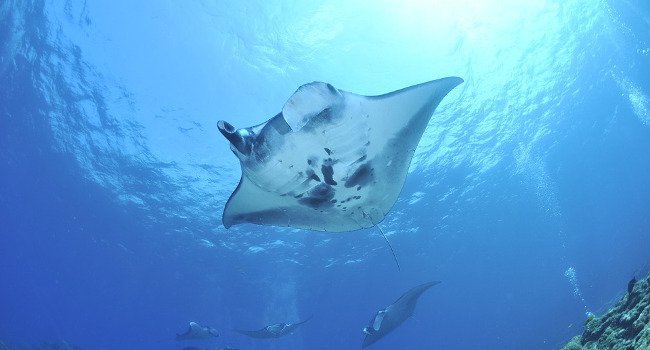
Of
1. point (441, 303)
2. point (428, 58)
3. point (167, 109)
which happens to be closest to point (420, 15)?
point (428, 58)

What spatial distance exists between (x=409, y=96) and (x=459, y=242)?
34.2m

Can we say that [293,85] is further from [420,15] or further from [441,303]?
[441,303]

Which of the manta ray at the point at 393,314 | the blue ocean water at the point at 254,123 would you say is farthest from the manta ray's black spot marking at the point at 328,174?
the blue ocean water at the point at 254,123

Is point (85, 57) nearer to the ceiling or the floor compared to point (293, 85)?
nearer to the ceiling

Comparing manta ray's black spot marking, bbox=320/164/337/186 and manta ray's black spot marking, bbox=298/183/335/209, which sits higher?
manta ray's black spot marking, bbox=298/183/335/209

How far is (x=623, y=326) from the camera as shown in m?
3.67

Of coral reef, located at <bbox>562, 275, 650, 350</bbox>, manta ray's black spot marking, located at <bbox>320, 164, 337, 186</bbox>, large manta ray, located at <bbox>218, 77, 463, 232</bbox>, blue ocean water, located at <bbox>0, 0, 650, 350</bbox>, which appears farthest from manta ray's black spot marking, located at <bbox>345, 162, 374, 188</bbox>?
blue ocean water, located at <bbox>0, 0, 650, 350</bbox>

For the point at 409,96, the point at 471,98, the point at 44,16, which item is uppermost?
the point at 44,16

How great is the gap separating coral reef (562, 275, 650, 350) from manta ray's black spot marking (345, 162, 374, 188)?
2.77 metres

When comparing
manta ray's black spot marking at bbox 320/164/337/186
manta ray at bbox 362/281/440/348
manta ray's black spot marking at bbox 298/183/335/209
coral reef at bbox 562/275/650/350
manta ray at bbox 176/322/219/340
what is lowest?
coral reef at bbox 562/275/650/350

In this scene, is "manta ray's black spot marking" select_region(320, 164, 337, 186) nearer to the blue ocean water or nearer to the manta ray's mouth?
the manta ray's mouth

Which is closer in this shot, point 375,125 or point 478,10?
point 375,125

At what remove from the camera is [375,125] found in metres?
4.07

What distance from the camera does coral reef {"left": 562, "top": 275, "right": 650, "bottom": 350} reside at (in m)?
3.14
